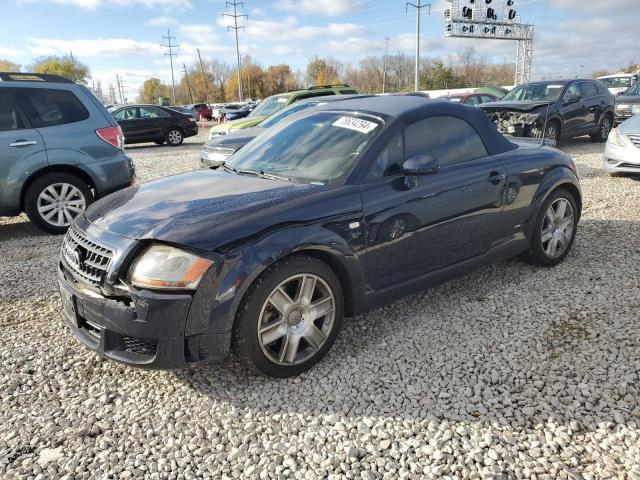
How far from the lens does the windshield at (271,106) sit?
39.2 ft

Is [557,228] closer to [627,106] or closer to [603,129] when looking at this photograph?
[603,129]

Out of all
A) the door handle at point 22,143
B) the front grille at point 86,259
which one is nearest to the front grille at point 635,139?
the front grille at point 86,259

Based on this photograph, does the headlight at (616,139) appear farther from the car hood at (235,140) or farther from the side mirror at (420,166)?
the side mirror at (420,166)

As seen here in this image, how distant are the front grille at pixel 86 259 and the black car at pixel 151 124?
51.4ft

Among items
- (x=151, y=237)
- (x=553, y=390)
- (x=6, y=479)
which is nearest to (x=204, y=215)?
(x=151, y=237)

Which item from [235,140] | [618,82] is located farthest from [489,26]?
[235,140]

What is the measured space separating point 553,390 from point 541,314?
1.01 m

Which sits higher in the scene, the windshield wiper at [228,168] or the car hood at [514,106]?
the car hood at [514,106]

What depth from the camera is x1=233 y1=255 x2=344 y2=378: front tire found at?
260 cm

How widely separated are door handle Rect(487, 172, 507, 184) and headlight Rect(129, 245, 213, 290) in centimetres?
231

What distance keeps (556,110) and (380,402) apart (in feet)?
35.1

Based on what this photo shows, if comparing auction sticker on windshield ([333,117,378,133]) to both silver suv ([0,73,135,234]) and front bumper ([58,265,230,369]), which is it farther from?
silver suv ([0,73,135,234])

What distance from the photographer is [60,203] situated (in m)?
5.98

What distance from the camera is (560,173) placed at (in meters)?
4.33
